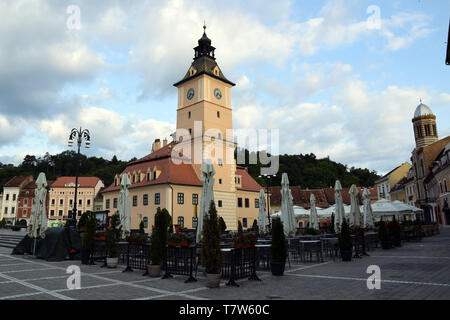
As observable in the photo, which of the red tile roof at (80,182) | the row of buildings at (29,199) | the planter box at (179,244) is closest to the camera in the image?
the planter box at (179,244)

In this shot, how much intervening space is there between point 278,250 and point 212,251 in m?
2.58

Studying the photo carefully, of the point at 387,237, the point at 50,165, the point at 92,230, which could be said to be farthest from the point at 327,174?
the point at 50,165

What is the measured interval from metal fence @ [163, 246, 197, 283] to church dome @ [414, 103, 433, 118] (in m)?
68.0

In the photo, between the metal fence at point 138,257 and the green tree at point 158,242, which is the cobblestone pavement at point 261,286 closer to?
the metal fence at point 138,257

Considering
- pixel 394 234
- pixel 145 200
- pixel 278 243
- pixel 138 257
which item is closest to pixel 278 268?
pixel 278 243

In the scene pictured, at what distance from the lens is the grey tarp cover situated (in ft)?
47.3

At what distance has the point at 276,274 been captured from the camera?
966 cm

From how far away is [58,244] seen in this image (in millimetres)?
14516

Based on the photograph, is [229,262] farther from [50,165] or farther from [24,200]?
[50,165]

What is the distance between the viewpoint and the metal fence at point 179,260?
9.28 metres

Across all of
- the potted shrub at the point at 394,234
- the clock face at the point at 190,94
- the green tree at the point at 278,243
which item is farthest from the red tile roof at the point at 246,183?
the green tree at the point at 278,243

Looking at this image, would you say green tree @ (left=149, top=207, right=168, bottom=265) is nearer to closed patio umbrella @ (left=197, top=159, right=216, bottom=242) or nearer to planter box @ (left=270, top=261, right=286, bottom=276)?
closed patio umbrella @ (left=197, top=159, right=216, bottom=242)

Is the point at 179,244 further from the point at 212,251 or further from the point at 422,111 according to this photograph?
the point at 422,111
